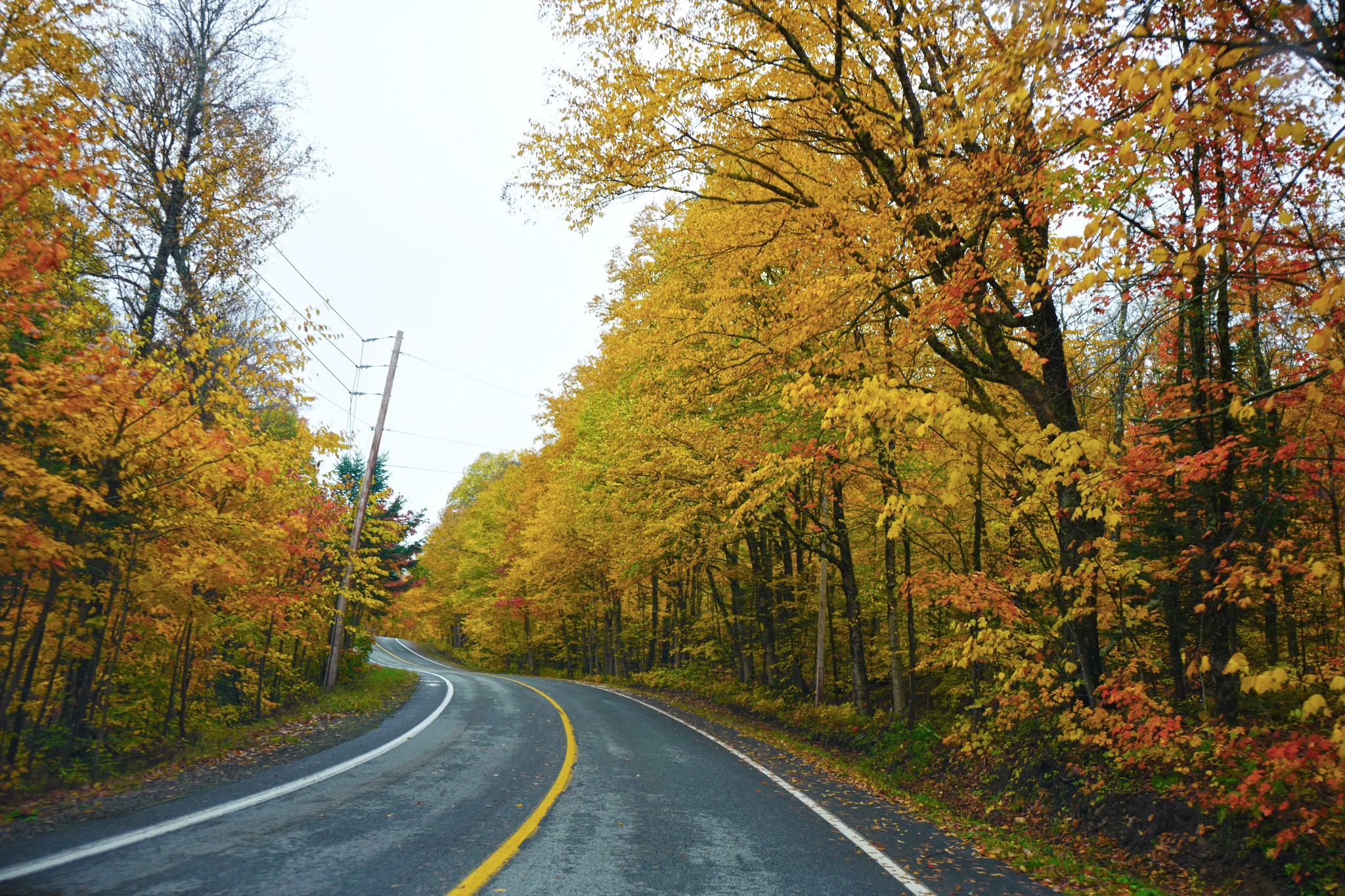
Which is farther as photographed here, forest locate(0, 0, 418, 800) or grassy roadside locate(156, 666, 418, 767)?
grassy roadside locate(156, 666, 418, 767)

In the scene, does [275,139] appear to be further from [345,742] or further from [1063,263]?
[1063,263]

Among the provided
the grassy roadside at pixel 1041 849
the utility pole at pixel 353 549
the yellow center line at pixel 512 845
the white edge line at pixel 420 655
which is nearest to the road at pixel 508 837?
the yellow center line at pixel 512 845

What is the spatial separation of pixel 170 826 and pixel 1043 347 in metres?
9.15

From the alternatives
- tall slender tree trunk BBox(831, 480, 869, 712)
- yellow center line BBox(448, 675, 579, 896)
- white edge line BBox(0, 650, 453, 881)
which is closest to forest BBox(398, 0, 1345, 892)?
tall slender tree trunk BBox(831, 480, 869, 712)

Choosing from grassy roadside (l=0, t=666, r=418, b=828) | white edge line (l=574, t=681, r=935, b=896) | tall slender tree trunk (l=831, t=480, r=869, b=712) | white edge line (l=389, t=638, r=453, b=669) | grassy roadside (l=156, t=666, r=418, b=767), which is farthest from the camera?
white edge line (l=389, t=638, r=453, b=669)

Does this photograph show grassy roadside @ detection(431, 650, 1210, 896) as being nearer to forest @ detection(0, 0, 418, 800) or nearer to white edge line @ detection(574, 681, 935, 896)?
white edge line @ detection(574, 681, 935, 896)

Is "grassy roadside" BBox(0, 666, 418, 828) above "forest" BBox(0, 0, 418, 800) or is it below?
below

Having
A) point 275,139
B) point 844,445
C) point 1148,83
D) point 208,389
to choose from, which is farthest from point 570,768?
point 275,139

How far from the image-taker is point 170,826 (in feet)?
16.5

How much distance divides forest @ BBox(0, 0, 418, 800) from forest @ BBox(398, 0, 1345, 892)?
4.88 m

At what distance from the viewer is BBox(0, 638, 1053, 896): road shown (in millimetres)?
4184

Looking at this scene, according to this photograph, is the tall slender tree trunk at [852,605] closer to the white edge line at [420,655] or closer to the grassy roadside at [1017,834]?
the grassy roadside at [1017,834]

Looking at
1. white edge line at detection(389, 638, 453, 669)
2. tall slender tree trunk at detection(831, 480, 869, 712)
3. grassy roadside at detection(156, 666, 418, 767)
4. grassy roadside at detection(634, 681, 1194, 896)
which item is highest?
tall slender tree trunk at detection(831, 480, 869, 712)

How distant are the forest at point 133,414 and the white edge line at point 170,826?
6.26 ft
